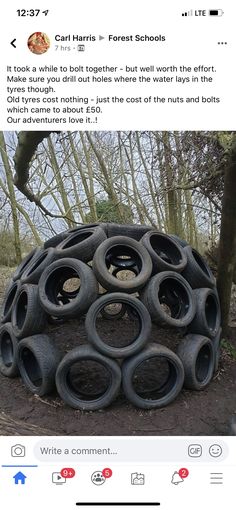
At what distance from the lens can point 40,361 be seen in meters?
3.45

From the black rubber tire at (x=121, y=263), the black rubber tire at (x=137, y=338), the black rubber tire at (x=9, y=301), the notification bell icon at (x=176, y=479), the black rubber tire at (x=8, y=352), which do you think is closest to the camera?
the notification bell icon at (x=176, y=479)

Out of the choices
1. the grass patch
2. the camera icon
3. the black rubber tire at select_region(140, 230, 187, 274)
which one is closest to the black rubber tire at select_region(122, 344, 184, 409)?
the black rubber tire at select_region(140, 230, 187, 274)

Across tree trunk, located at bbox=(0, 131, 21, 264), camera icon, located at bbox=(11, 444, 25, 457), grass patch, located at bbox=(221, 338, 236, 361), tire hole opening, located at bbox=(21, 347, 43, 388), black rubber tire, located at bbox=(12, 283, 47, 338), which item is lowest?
grass patch, located at bbox=(221, 338, 236, 361)

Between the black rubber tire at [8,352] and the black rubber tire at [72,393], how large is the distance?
0.65 m

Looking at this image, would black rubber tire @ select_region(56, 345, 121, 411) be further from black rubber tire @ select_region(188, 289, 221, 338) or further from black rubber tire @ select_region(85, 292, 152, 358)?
black rubber tire @ select_region(188, 289, 221, 338)

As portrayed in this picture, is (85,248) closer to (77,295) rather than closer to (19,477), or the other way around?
(77,295)

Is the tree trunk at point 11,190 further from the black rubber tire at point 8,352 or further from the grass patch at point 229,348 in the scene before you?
the grass patch at point 229,348

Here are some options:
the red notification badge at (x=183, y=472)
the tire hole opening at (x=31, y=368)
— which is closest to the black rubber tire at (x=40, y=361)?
the tire hole opening at (x=31, y=368)

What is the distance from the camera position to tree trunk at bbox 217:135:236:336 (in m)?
4.13

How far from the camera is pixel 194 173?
4.90 meters
